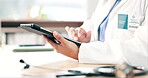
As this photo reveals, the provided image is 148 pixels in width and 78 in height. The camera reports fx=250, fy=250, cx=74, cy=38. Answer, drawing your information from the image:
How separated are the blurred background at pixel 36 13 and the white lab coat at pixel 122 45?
6.93ft

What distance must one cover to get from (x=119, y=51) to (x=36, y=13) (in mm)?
2692

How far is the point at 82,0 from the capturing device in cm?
394

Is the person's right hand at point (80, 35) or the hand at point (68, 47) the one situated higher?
the person's right hand at point (80, 35)

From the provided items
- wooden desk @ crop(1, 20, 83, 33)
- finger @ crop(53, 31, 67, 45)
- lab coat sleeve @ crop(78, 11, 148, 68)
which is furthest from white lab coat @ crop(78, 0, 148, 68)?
wooden desk @ crop(1, 20, 83, 33)

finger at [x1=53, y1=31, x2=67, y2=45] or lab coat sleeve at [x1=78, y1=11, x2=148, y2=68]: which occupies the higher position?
finger at [x1=53, y1=31, x2=67, y2=45]

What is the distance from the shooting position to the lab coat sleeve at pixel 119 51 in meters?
1.14

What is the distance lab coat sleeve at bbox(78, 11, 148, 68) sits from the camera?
114 cm

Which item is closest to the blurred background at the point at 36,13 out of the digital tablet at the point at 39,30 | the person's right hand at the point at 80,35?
Result: the person's right hand at the point at 80,35

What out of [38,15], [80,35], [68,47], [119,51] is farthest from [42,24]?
[119,51]

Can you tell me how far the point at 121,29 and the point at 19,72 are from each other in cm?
73

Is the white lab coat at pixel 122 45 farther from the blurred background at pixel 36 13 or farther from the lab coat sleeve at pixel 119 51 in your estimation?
the blurred background at pixel 36 13

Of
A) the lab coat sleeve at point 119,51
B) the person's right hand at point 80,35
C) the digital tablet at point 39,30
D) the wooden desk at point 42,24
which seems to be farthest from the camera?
the wooden desk at point 42,24

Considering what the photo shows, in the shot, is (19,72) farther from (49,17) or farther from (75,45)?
(49,17)

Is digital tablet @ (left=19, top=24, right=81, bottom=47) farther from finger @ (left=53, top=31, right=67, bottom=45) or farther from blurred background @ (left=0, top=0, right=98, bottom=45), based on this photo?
blurred background @ (left=0, top=0, right=98, bottom=45)
